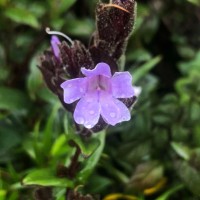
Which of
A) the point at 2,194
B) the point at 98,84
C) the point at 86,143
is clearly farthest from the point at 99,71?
the point at 2,194

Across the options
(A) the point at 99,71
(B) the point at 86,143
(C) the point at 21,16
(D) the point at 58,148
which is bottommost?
(D) the point at 58,148

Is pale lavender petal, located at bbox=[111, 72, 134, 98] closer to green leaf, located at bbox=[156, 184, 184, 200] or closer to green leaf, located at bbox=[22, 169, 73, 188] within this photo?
green leaf, located at bbox=[22, 169, 73, 188]

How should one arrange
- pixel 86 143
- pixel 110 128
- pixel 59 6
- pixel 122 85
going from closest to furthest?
pixel 122 85 < pixel 86 143 < pixel 110 128 < pixel 59 6

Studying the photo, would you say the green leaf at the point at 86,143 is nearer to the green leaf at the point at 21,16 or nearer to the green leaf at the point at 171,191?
the green leaf at the point at 171,191

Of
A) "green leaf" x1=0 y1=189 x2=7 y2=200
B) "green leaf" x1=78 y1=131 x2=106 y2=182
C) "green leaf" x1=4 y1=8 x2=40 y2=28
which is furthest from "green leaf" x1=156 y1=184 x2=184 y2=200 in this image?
"green leaf" x1=4 y1=8 x2=40 y2=28

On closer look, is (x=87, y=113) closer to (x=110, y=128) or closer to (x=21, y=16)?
(x=110, y=128)

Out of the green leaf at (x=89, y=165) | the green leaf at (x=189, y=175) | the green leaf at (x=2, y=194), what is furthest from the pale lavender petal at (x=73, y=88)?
the green leaf at (x=189, y=175)

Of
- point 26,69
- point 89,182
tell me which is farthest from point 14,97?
point 89,182
